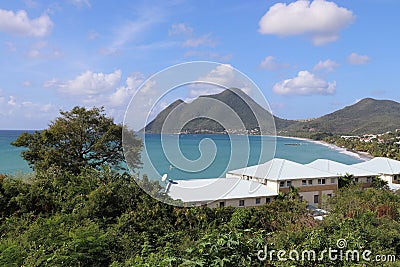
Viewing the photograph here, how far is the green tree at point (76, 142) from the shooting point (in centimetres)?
1235

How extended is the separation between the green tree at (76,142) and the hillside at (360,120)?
7568 cm

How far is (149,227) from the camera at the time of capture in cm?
722

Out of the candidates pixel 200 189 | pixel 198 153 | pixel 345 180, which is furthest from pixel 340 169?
pixel 198 153

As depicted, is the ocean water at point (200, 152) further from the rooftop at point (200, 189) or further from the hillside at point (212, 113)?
the rooftop at point (200, 189)

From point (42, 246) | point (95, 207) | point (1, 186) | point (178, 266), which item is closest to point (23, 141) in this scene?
point (1, 186)

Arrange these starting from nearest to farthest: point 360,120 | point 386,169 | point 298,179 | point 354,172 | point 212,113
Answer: point 212,113 → point 298,179 → point 354,172 → point 386,169 → point 360,120

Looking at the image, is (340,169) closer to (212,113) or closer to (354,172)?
(354,172)

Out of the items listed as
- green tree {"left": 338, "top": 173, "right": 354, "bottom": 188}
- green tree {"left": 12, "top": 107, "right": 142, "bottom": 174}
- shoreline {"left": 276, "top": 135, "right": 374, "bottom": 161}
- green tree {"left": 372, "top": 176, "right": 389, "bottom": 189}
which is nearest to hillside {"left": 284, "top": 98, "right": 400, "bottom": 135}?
shoreline {"left": 276, "top": 135, "right": 374, "bottom": 161}

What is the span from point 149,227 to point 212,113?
3.61 m

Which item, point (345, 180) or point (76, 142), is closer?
point (76, 142)

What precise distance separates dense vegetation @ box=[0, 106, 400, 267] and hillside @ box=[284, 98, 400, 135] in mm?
79034

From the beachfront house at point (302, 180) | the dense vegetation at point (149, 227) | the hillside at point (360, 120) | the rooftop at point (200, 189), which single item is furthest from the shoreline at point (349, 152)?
the rooftop at point (200, 189)

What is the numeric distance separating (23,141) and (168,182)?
955 cm

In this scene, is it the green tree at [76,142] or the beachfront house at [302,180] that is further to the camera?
the beachfront house at [302,180]
